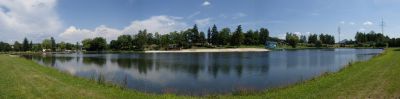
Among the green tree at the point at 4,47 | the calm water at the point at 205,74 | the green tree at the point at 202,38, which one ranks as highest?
the green tree at the point at 202,38

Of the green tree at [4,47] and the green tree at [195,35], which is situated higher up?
the green tree at [195,35]

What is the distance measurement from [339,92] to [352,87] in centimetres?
186

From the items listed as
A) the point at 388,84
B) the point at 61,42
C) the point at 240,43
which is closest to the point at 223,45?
the point at 240,43

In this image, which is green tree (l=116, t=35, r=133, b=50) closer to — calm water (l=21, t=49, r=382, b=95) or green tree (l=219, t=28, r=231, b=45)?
green tree (l=219, t=28, r=231, b=45)

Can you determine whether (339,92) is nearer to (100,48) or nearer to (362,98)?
(362,98)

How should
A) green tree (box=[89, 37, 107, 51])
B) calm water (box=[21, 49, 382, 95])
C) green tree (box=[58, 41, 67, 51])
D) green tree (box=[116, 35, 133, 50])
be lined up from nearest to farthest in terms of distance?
calm water (box=[21, 49, 382, 95])
green tree (box=[116, 35, 133, 50])
green tree (box=[89, 37, 107, 51])
green tree (box=[58, 41, 67, 51])

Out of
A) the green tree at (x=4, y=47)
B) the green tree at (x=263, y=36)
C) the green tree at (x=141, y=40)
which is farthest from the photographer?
the green tree at (x=263, y=36)

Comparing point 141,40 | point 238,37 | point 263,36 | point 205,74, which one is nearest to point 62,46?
point 141,40

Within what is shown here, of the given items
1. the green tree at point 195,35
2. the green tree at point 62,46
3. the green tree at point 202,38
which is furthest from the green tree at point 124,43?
the green tree at point 62,46

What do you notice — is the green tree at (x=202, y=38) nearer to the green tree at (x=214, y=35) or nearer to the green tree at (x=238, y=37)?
the green tree at (x=214, y=35)

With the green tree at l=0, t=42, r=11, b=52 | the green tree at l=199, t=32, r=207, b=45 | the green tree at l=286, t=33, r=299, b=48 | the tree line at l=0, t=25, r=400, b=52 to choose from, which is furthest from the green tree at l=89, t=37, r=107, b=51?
the green tree at l=286, t=33, r=299, b=48

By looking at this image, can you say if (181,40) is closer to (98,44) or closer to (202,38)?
(202,38)

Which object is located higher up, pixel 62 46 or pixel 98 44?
pixel 98 44

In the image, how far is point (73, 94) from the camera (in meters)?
15.6
